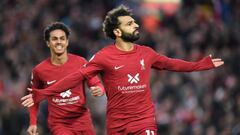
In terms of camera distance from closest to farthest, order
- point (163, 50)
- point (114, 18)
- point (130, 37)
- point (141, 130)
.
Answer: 1. point (141, 130)
2. point (130, 37)
3. point (114, 18)
4. point (163, 50)

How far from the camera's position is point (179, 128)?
64.4ft

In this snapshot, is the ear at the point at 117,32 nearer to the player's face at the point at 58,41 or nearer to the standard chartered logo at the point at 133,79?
the standard chartered logo at the point at 133,79

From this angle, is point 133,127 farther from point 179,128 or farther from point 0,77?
point 0,77

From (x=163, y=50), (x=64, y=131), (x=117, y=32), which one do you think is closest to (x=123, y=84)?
(x=117, y=32)

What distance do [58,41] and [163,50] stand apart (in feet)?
30.8

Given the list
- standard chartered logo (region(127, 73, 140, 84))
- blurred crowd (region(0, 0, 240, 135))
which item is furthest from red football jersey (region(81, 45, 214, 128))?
blurred crowd (region(0, 0, 240, 135))

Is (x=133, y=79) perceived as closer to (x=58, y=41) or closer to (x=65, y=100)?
(x=65, y=100)

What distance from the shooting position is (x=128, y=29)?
1231cm

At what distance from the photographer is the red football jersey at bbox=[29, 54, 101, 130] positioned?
13.0m

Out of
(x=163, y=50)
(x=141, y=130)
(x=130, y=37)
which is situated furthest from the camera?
(x=163, y=50)

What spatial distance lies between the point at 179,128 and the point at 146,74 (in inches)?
295

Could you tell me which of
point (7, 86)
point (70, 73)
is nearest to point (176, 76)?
point (7, 86)

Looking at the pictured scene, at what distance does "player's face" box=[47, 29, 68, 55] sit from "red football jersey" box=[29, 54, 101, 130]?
210 millimetres

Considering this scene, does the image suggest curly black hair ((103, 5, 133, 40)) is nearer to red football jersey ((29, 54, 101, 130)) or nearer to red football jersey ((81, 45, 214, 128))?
red football jersey ((81, 45, 214, 128))
